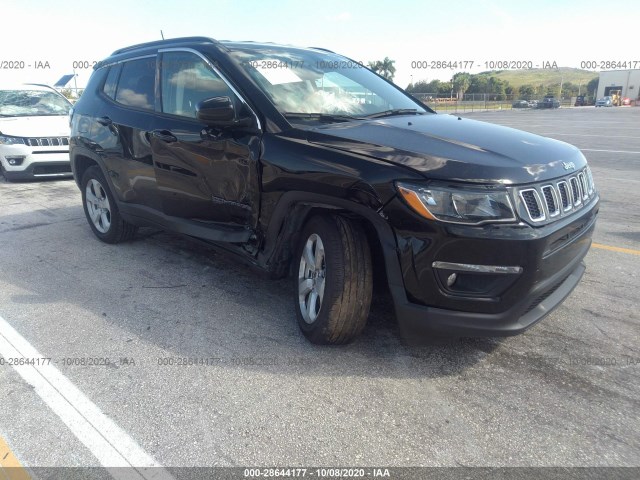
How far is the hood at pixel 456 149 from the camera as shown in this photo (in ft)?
8.19

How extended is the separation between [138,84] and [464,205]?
11.2ft

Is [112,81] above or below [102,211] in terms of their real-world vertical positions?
above

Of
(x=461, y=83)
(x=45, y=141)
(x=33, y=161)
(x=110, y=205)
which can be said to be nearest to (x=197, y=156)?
(x=110, y=205)

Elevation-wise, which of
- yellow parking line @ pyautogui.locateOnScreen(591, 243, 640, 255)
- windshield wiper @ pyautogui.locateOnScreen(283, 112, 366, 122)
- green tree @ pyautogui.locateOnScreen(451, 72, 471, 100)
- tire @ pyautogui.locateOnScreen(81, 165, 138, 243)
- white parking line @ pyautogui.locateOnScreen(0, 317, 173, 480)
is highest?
green tree @ pyautogui.locateOnScreen(451, 72, 471, 100)

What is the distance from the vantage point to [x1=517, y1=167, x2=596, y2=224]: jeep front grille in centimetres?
249

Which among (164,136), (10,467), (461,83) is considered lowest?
(10,467)

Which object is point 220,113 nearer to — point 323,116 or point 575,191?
point 323,116

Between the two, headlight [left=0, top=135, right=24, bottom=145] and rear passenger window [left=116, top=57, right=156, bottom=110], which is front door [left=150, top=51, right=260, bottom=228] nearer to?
rear passenger window [left=116, top=57, right=156, bottom=110]

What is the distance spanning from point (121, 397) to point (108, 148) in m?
2.88

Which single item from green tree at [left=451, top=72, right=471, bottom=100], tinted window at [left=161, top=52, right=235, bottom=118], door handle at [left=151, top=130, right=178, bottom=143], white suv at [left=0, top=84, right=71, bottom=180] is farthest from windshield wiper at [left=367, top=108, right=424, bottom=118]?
green tree at [left=451, top=72, right=471, bottom=100]

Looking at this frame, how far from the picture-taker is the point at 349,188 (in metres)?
2.70

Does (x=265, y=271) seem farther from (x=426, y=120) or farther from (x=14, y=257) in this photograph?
(x=14, y=257)

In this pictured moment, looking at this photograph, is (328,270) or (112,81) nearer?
(328,270)

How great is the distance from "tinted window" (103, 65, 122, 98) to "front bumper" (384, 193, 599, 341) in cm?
373
